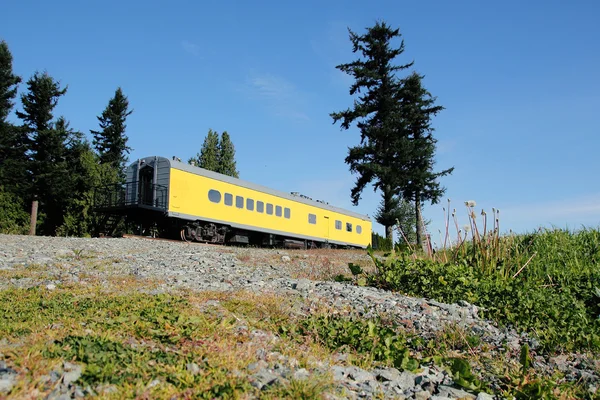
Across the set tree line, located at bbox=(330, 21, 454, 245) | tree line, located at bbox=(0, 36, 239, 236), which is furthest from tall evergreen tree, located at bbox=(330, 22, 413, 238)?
tree line, located at bbox=(0, 36, 239, 236)

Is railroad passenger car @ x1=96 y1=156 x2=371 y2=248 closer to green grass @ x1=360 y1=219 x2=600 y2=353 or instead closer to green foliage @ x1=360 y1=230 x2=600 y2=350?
green grass @ x1=360 y1=219 x2=600 y2=353

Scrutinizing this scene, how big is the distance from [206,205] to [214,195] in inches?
19.8

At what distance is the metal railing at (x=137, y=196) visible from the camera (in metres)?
15.9

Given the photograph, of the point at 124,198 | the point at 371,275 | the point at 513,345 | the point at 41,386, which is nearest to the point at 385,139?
the point at 124,198

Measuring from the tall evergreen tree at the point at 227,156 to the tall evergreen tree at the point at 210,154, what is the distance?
0.47 m

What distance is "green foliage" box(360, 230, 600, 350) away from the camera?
177 inches

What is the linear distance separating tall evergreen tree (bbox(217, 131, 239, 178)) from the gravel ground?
33.5 m

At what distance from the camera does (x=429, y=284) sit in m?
5.64

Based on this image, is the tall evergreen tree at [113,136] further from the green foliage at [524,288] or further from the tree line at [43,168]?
the green foliage at [524,288]

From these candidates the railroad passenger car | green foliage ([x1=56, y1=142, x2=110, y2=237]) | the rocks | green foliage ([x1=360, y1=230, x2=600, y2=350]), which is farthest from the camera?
green foliage ([x1=56, y1=142, x2=110, y2=237])

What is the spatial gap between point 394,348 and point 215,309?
5.16ft

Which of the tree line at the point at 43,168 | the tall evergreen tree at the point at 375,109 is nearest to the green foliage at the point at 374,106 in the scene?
the tall evergreen tree at the point at 375,109

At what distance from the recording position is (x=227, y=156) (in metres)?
43.0

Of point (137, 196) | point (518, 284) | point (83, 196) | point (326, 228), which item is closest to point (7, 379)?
point (518, 284)
